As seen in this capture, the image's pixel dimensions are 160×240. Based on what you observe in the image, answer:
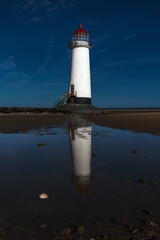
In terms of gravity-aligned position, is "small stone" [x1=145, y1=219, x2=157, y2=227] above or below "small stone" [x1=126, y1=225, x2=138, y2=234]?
above

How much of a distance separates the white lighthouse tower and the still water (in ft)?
94.9

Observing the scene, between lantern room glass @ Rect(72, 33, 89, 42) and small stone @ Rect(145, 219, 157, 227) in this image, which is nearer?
small stone @ Rect(145, 219, 157, 227)

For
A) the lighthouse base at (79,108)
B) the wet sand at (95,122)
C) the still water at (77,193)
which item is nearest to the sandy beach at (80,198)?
the still water at (77,193)

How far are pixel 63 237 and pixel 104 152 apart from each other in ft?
11.7

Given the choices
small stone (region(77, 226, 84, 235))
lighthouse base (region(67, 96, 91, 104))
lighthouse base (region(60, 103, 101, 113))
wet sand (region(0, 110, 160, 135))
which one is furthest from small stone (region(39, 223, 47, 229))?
lighthouse base (region(67, 96, 91, 104))

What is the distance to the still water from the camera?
1.94 meters

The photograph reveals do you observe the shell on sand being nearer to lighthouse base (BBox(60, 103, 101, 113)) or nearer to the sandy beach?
the sandy beach

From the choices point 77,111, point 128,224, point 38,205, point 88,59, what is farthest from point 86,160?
point 88,59

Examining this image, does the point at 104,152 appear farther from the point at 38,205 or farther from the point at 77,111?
the point at 77,111

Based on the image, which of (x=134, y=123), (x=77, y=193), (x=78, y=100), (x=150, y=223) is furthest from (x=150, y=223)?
(x=78, y=100)

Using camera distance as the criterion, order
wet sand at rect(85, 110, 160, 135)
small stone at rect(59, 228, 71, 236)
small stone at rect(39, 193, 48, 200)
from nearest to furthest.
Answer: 1. small stone at rect(59, 228, 71, 236)
2. small stone at rect(39, 193, 48, 200)
3. wet sand at rect(85, 110, 160, 135)

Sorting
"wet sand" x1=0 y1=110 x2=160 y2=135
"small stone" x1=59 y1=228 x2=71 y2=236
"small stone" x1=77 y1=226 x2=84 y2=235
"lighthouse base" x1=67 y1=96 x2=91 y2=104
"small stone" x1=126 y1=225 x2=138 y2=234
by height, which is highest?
"lighthouse base" x1=67 y1=96 x2=91 y2=104

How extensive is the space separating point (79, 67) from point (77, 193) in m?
32.2

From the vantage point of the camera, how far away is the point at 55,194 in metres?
2.62
